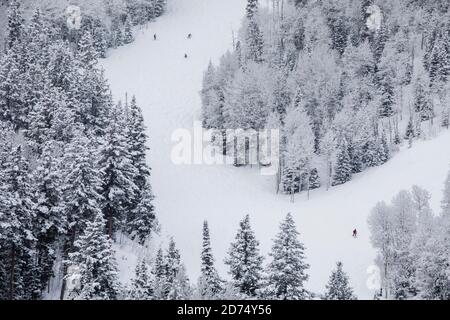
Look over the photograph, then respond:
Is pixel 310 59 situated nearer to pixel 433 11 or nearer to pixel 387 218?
pixel 433 11

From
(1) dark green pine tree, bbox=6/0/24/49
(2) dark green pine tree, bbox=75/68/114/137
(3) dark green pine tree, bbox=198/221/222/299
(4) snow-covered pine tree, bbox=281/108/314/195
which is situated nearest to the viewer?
(3) dark green pine tree, bbox=198/221/222/299

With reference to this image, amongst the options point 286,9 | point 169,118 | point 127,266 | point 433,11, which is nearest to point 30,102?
point 127,266

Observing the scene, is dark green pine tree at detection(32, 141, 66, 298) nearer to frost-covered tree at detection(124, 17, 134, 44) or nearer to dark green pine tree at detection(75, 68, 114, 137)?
dark green pine tree at detection(75, 68, 114, 137)

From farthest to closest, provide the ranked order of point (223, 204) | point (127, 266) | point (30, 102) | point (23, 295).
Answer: point (223, 204) → point (30, 102) → point (127, 266) → point (23, 295)

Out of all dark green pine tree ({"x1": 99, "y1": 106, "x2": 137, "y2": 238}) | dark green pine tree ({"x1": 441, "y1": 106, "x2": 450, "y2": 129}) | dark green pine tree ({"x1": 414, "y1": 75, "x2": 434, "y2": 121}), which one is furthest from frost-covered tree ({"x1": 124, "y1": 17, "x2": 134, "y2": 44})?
dark green pine tree ({"x1": 99, "y1": 106, "x2": 137, "y2": 238})

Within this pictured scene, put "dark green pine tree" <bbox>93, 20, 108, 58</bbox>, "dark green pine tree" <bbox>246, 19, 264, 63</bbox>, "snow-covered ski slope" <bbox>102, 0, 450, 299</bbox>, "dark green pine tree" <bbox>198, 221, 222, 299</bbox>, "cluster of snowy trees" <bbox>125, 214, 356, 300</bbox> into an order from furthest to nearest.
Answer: "dark green pine tree" <bbox>93, 20, 108, 58</bbox>
"dark green pine tree" <bbox>246, 19, 264, 63</bbox>
"snow-covered ski slope" <bbox>102, 0, 450, 299</bbox>
"cluster of snowy trees" <bbox>125, 214, 356, 300</bbox>
"dark green pine tree" <bbox>198, 221, 222, 299</bbox>

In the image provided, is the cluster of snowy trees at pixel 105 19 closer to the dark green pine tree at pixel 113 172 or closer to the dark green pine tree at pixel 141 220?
the dark green pine tree at pixel 141 220

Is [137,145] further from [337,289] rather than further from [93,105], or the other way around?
[337,289]
